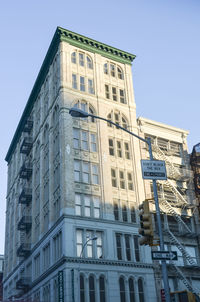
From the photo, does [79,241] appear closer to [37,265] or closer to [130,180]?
[37,265]

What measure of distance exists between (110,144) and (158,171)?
32.1 metres

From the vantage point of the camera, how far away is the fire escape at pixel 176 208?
4581cm

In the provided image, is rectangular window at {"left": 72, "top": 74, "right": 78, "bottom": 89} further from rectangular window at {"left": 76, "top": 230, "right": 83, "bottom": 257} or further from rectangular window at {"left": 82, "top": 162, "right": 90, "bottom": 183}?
rectangular window at {"left": 76, "top": 230, "right": 83, "bottom": 257}

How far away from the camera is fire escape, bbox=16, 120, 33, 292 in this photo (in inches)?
2051

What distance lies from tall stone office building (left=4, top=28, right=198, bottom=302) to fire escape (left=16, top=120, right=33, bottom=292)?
0.17 metres

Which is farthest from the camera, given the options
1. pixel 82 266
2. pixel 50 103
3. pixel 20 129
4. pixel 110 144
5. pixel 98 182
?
pixel 20 129

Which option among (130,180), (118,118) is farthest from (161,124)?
(130,180)

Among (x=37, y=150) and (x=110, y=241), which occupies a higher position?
(x=37, y=150)

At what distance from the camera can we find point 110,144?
1967 inches

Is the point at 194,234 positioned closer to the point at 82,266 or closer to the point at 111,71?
the point at 82,266

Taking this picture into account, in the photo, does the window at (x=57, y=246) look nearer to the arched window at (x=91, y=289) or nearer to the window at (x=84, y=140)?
the arched window at (x=91, y=289)

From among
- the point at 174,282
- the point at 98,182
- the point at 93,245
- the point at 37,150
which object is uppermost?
the point at 37,150

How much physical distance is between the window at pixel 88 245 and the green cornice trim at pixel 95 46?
83.6 feet

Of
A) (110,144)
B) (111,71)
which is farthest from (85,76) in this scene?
(110,144)
